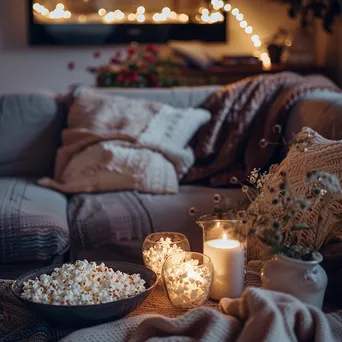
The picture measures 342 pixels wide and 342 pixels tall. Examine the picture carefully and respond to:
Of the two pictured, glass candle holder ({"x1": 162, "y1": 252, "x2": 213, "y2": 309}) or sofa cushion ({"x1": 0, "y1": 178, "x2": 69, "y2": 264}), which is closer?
glass candle holder ({"x1": 162, "y1": 252, "x2": 213, "y2": 309})

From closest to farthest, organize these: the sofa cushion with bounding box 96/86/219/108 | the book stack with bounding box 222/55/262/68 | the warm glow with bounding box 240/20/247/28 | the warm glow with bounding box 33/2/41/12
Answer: the sofa cushion with bounding box 96/86/219/108 < the book stack with bounding box 222/55/262/68 < the warm glow with bounding box 33/2/41/12 < the warm glow with bounding box 240/20/247/28

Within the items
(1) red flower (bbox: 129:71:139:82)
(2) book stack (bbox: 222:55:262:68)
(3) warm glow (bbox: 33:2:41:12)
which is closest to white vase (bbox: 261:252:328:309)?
(1) red flower (bbox: 129:71:139:82)

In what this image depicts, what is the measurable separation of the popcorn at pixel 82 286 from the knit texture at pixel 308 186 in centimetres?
34

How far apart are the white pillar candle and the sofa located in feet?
2.56

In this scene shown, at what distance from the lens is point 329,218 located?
1.65 metres

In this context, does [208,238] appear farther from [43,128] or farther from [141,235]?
[43,128]

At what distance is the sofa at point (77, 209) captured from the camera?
2.39 m

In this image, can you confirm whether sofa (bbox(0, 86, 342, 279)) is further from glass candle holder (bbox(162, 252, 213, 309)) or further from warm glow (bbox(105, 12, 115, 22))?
warm glow (bbox(105, 12, 115, 22))

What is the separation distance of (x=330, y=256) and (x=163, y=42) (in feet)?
10.9

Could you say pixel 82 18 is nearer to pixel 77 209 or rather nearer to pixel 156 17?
pixel 156 17

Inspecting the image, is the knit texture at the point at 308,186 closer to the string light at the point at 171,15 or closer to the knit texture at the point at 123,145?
the knit texture at the point at 123,145

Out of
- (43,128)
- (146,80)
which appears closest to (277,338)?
(43,128)

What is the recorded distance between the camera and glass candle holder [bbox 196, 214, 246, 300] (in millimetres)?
1607

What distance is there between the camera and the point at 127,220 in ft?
8.19
